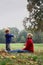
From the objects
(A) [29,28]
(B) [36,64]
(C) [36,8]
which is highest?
(C) [36,8]

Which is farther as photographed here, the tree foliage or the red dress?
the tree foliage

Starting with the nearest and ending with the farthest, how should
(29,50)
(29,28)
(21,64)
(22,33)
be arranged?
(21,64), (29,50), (29,28), (22,33)

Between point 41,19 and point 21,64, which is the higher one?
point 41,19

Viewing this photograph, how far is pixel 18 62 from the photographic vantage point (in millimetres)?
9938

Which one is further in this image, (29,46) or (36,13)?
(36,13)

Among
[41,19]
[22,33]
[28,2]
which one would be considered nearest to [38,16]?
[41,19]

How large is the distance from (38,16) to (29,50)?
1004cm

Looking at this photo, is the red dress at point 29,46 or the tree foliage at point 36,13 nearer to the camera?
the red dress at point 29,46

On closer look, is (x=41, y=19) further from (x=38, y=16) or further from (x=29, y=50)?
(x=29, y=50)

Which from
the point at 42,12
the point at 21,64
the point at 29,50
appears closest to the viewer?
the point at 21,64

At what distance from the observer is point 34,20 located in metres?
27.1

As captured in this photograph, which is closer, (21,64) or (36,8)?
(21,64)

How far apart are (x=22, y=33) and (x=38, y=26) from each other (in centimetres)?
3104

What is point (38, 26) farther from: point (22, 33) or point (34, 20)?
point (22, 33)
